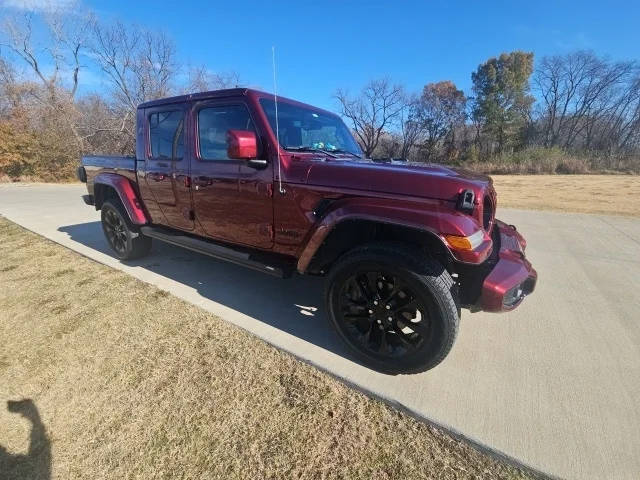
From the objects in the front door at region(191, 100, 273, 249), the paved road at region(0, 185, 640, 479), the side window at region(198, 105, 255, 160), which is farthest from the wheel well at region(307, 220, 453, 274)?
the side window at region(198, 105, 255, 160)

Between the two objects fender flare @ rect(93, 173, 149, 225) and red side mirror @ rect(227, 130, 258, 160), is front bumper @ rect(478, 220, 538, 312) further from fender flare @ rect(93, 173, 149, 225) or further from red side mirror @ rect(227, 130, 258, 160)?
fender flare @ rect(93, 173, 149, 225)

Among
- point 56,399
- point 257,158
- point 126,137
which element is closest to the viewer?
point 56,399

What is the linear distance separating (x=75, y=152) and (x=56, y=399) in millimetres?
24397

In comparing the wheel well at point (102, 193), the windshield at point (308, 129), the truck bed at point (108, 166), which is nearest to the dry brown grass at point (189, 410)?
the windshield at point (308, 129)

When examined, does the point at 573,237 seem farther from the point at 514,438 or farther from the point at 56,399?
the point at 56,399

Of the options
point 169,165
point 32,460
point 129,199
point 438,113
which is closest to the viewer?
point 32,460

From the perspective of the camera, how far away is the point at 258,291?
3.66m

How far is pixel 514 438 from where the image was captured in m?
1.85

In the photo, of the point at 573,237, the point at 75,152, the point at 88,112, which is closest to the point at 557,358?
the point at 573,237

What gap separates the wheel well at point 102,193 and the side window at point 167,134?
1280 millimetres

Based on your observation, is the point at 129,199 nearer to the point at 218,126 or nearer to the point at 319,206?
the point at 218,126

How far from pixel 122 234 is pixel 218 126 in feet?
7.84

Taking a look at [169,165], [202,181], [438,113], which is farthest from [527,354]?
[438,113]

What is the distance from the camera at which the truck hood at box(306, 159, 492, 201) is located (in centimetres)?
207
